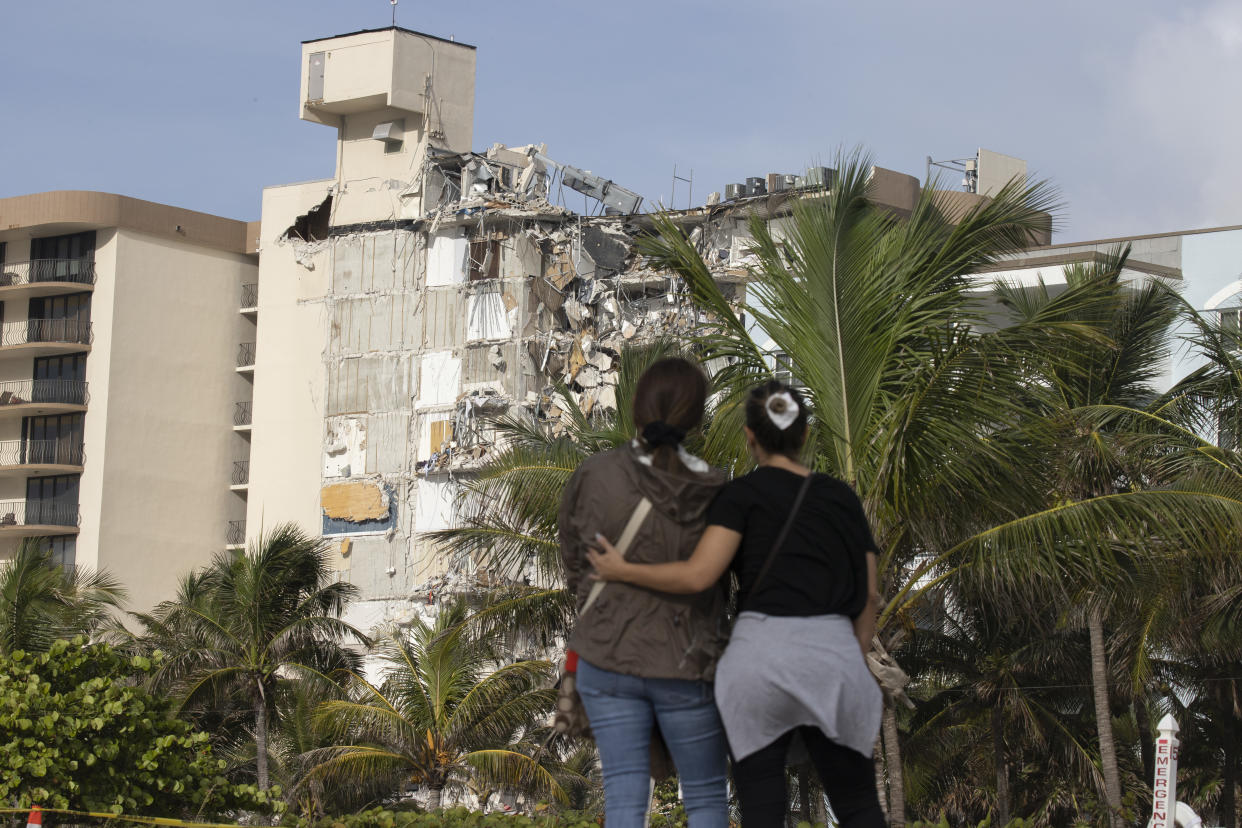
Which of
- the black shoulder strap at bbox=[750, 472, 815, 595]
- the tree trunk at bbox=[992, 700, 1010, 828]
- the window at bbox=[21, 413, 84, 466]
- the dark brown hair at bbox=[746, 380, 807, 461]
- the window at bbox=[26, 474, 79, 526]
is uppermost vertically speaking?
the window at bbox=[21, 413, 84, 466]

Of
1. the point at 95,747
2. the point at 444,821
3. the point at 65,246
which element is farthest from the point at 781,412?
the point at 65,246

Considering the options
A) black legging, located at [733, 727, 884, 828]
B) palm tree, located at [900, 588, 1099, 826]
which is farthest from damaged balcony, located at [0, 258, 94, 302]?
black legging, located at [733, 727, 884, 828]

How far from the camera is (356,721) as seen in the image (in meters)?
28.8

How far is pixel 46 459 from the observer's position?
171ft

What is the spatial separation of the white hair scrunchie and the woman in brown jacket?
0.29 meters

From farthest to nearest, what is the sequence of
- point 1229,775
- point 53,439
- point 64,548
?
point 53,439 < point 64,548 < point 1229,775

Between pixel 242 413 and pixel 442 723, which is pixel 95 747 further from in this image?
pixel 242 413

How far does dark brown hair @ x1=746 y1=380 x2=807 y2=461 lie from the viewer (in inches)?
198

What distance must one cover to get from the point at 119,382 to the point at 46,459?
353 cm

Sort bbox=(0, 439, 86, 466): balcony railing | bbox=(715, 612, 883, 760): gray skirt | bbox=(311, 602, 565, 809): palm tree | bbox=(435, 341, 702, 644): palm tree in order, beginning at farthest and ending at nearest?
1. bbox=(0, 439, 86, 466): balcony railing
2. bbox=(311, 602, 565, 809): palm tree
3. bbox=(435, 341, 702, 644): palm tree
4. bbox=(715, 612, 883, 760): gray skirt

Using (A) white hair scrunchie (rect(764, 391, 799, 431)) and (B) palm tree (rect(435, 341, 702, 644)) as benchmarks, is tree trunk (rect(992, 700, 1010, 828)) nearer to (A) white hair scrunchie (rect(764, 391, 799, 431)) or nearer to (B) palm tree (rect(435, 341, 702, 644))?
(B) palm tree (rect(435, 341, 702, 644))

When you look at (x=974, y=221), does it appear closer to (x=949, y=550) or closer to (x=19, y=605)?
(x=949, y=550)

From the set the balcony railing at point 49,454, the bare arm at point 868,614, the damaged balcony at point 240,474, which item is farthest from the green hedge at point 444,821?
the damaged balcony at point 240,474

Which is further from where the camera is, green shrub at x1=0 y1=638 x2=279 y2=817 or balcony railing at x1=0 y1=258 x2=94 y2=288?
balcony railing at x1=0 y1=258 x2=94 y2=288
